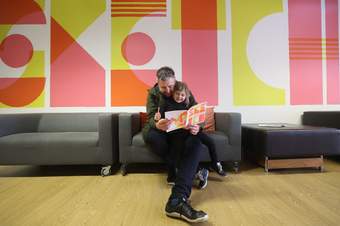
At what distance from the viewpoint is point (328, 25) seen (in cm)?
329

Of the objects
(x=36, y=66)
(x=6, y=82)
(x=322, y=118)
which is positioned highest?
(x=36, y=66)

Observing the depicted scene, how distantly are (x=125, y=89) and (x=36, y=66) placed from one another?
1.19 meters

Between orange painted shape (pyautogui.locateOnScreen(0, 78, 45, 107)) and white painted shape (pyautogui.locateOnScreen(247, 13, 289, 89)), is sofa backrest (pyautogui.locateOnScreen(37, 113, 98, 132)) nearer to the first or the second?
orange painted shape (pyautogui.locateOnScreen(0, 78, 45, 107))

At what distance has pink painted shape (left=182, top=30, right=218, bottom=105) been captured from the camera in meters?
3.21

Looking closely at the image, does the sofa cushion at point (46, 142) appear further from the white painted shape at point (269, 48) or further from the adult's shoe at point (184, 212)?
the white painted shape at point (269, 48)

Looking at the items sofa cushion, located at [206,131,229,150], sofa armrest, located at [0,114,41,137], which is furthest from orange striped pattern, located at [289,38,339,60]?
sofa armrest, located at [0,114,41,137]

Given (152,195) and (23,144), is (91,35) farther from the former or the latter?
(152,195)

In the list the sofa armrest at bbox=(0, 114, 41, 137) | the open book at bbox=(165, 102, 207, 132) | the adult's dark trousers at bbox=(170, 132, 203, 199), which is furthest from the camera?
the sofa armrest at bbox=(0, 114, 41, 137)

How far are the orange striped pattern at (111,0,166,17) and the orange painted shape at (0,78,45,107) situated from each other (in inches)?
52.9

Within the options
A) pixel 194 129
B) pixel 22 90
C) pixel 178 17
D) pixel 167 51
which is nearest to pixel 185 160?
pixel 194 129

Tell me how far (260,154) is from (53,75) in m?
2.72

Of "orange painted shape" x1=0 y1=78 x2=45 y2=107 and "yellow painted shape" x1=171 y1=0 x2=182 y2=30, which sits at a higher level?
"yellow painted shape" x1=171 y1=0 x2=182 y2=30

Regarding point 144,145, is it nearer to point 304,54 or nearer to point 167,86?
point 167,86

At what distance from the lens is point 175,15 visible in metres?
3.20
